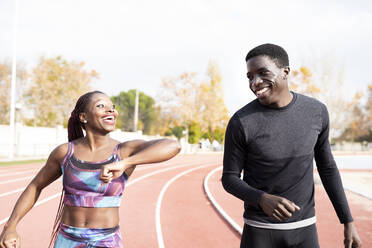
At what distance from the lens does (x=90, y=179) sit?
2.43 meters

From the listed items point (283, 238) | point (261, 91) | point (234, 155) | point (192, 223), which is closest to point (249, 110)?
point (261, 91)

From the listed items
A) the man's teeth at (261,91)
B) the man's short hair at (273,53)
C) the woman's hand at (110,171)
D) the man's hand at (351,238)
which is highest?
the man's short hair at (273,53)

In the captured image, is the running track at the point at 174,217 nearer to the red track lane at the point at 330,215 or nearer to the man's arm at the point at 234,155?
the red track lane at the point at 330,215

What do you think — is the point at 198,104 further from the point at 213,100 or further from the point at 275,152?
the point at 275,152

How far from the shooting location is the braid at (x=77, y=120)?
2.62 meters

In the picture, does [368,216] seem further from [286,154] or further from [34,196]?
[34,196]

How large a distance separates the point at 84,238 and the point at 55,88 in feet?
126

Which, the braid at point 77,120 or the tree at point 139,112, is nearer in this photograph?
the braid at point 77,120

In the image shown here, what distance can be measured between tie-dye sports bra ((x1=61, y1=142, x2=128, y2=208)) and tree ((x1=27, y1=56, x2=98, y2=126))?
37.4m

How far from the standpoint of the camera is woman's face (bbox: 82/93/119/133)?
2543 millimetres

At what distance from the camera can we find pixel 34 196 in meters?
2.58

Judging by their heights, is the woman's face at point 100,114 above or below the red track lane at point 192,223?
above

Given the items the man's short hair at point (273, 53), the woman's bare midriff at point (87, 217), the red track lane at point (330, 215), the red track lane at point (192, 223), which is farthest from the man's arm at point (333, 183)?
the red track lane at point (330, 215)

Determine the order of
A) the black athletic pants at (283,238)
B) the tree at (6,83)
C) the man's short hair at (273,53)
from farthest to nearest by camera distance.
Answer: the tree at (6,83) → the man's short hair at (273,53) → the black athletic pants at (283,238)
